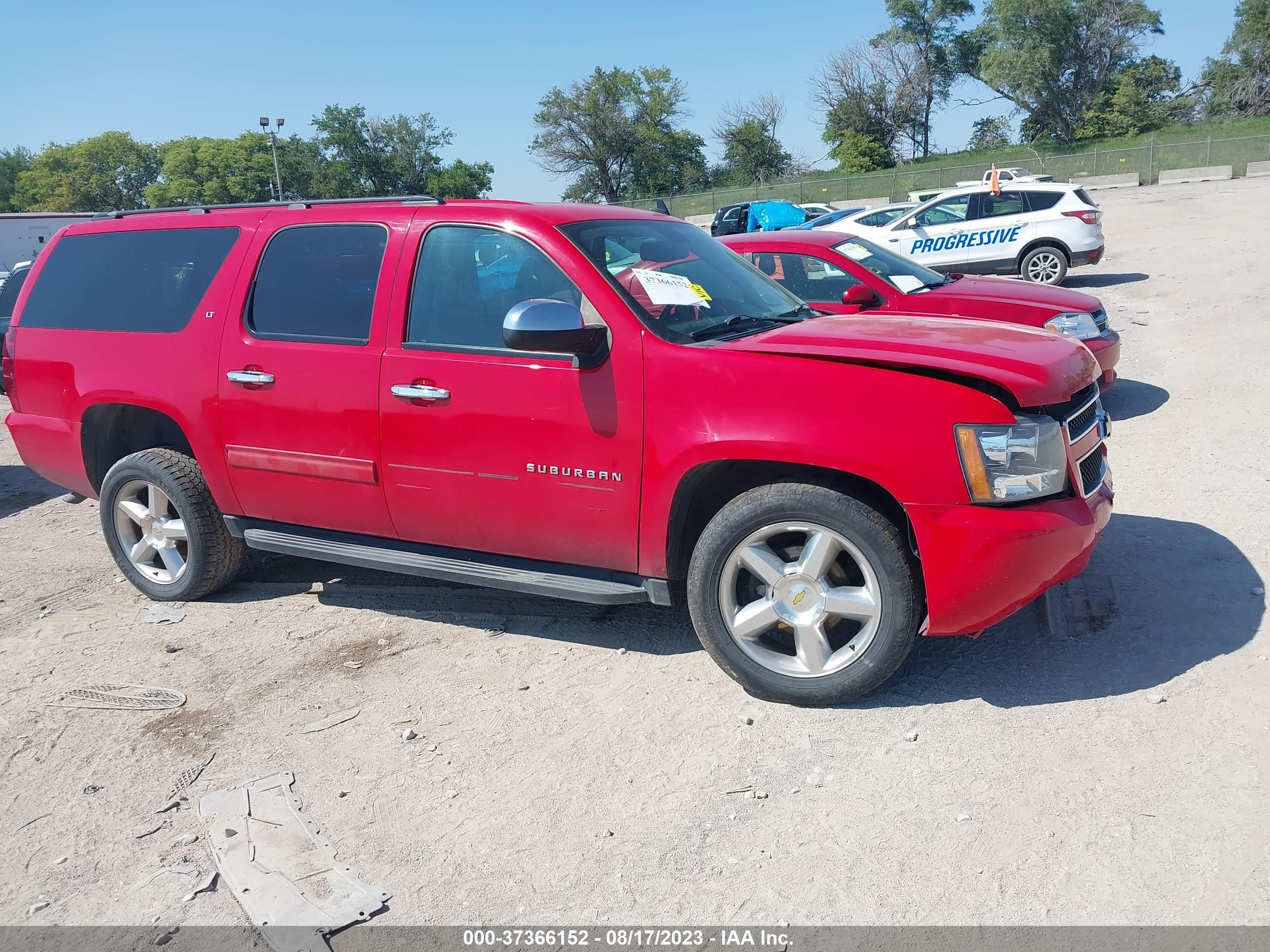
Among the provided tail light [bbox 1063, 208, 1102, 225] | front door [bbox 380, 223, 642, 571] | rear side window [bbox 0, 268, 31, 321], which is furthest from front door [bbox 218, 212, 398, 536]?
tail light [bbox 1063, 208, 1102, 225]

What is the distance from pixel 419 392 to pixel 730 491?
135cm

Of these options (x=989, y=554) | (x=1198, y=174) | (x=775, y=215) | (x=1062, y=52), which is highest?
(x=1062, y=52)

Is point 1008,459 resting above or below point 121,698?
above

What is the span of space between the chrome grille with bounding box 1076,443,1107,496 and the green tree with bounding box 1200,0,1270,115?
6851 cm

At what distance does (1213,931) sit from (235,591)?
4.71 m

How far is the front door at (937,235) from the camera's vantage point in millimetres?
15906

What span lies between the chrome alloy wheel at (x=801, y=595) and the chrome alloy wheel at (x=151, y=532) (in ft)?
9.86

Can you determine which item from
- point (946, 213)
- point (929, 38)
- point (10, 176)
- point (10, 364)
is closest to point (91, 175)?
point (10, 176)

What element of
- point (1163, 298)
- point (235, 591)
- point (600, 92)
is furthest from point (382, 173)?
point (235, 591)

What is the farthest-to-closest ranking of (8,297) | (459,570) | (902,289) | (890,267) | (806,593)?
(8,297) → (890,267) → (902,289) → (459,570) → (806,593)

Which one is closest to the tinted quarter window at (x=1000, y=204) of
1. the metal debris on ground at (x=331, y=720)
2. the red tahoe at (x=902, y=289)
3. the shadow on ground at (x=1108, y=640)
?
the red tahoe at (x=902, y=289)

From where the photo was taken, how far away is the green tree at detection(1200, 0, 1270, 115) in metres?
60.1

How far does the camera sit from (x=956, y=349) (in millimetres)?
3697

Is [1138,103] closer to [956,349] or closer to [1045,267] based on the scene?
[1045,267]
